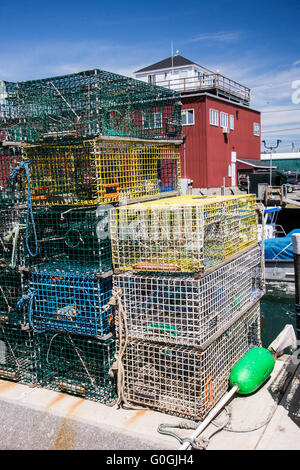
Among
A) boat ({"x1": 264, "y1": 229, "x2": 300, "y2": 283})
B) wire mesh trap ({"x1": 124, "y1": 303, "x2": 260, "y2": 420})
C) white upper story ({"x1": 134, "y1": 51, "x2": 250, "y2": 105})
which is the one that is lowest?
boat ({"x1": 264, "y1": 229, "x2": 300, "y2": 283})

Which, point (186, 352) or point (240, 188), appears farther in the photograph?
point (240, 188)

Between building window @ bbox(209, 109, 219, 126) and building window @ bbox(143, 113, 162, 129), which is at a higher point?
building window @ bbox(209, 109, 219, 126)

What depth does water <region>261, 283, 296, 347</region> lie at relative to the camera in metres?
11.8

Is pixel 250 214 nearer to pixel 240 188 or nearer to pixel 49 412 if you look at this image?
pixel 49 412

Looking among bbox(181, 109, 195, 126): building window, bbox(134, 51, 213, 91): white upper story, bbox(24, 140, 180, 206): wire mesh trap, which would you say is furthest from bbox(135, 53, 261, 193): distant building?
bbox(24, 140, 180, 206): wire mesh trap

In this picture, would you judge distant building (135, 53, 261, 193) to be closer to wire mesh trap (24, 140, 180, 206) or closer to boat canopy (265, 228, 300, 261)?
boat canopy (265, 228, 300, 261)

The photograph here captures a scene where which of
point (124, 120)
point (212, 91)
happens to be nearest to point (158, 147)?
point (124, 120)

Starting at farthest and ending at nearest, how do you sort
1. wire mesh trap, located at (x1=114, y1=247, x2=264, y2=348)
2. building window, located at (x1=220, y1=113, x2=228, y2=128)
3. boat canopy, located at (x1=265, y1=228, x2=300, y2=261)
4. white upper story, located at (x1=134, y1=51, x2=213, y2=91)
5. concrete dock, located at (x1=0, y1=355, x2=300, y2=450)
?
1. white upper story, located at (x1=134, y1=51, x2=213, y2=91)
2. building window, located at (x1=220, y1=113, x2=228, y2=128)
3. boat canopy, located at (x1=265, y1=228, x2=300, y2=261)
4. wire mesh trap, located at (x1=114, y1=247, x2=264, y2=348)
5. concrete dock, located at (x1=0, y1=355, x2=300, y2=450)

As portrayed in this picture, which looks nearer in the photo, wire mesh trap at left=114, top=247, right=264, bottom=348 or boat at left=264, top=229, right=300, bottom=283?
wire mesh trap at left=114, top=247, right=264, bottom=348

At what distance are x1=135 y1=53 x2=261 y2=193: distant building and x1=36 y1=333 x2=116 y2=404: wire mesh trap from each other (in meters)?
15.8

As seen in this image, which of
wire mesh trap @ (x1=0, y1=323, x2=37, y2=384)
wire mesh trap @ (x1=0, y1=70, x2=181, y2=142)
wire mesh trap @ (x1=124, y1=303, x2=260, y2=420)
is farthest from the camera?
wire mesh trap @ (x1=0, y1=323, x2=37, y2=384)

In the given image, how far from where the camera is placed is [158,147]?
6512mm

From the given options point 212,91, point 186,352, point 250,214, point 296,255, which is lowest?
point 186,352

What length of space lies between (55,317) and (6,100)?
113 inches
